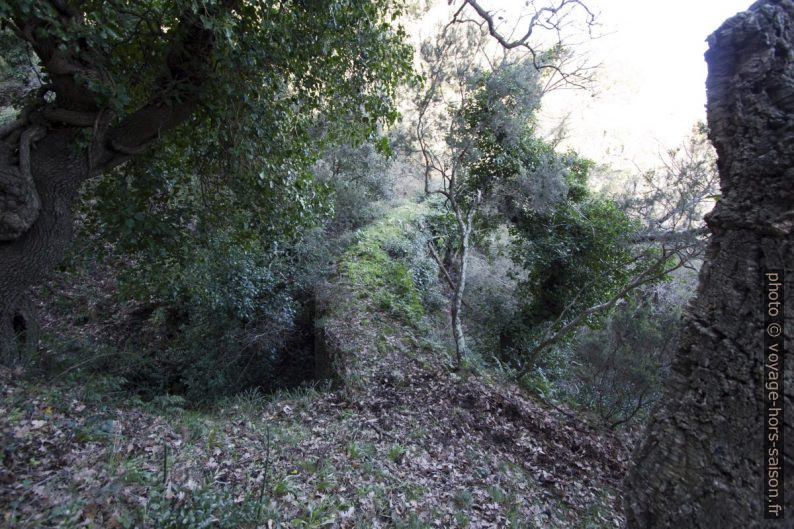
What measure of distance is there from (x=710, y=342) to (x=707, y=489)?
0.73 meters

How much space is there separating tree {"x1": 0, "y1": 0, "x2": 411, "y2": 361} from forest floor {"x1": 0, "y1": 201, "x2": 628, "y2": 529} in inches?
68.2

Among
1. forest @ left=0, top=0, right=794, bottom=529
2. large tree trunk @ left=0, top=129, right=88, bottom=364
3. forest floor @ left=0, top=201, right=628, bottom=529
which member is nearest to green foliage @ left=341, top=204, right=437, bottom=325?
forest @ left=0, top=0, right=794, bottom=529

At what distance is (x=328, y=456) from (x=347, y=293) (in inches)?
207

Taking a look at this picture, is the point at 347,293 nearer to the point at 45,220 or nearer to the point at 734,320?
the point at 45,220

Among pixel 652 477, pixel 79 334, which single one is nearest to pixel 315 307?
pixel 79 334

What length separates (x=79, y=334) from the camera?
29.9 ft

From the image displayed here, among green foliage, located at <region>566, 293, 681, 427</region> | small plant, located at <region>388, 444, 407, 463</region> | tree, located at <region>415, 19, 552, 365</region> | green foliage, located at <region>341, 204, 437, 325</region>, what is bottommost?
small plant, located at <region>388, 444, 407, 463</region>

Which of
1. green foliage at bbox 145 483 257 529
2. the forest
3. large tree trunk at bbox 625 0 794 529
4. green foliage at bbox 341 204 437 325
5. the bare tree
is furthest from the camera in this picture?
green foliage at bbox 341 204 437 325

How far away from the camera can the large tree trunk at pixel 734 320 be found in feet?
6.72

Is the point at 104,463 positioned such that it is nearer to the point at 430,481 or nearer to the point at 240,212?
the point at 430,481

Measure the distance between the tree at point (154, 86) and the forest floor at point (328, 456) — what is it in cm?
173

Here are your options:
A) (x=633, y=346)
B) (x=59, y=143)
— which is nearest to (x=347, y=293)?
(x=59, y=143)

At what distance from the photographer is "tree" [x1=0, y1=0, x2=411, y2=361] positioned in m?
3.70

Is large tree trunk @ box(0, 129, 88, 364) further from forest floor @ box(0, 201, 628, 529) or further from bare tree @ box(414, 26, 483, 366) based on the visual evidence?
bare tree @ box(414, 26, 483, 366)
